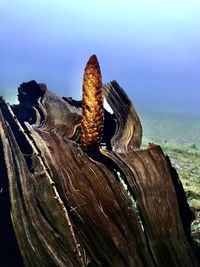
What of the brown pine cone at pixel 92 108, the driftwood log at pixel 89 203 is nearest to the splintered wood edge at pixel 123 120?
the driftwood log at pixel 89 203

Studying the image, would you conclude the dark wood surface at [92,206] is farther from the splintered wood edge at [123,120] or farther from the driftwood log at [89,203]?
the splintered wood edge at [123,120]

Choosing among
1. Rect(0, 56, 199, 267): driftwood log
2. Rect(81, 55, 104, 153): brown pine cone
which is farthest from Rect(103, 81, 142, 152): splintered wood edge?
Rect(81, 55, 104, 153): brown pine cone

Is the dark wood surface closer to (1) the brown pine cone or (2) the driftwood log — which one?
(2) the driftwood log

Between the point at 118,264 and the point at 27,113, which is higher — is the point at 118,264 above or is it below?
below

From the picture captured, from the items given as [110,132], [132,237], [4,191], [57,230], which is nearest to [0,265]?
[4,191]

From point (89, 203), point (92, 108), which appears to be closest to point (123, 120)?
point (92, 108)

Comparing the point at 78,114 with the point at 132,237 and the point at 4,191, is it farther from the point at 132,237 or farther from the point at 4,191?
the point at 132,237
